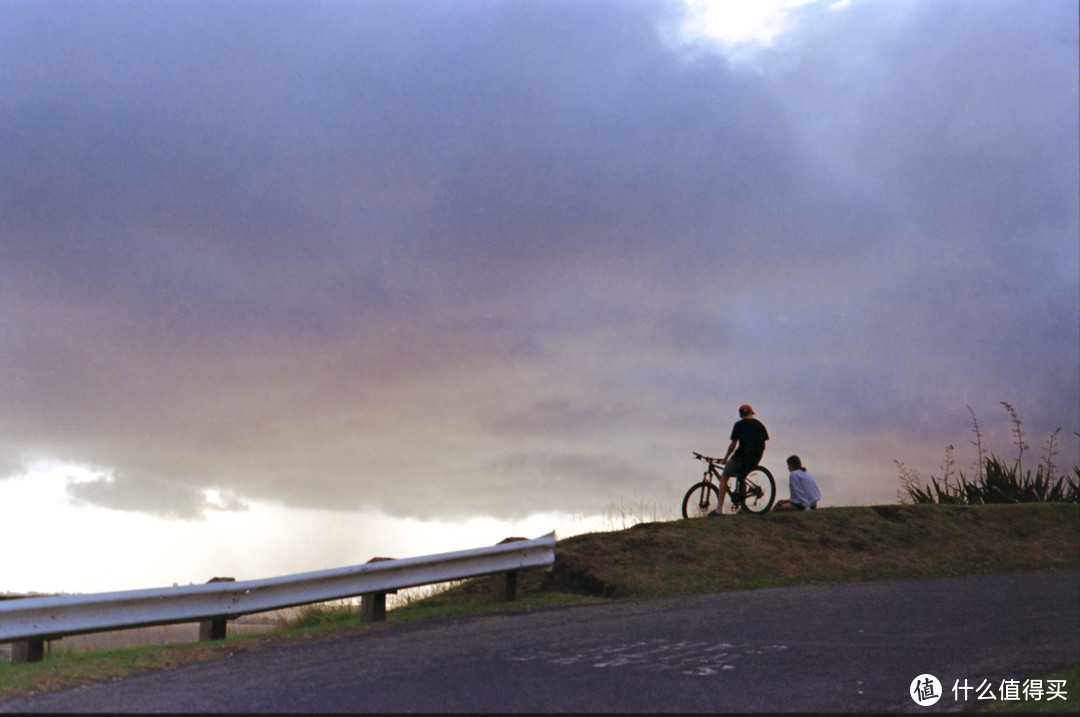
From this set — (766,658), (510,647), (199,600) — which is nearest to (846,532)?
(766,658)

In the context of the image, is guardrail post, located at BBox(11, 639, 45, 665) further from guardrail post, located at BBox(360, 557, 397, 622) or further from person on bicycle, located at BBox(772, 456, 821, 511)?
person on bicycle, located at BBox(772, 456, 821, 511)

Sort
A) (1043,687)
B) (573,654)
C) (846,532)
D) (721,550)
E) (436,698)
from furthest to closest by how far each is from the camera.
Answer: (846,532) → (721,550) → (573,654) → (1043,687) → (436,698)

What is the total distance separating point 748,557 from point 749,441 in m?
3.48

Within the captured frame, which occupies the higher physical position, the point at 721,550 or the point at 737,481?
the point at 737,481

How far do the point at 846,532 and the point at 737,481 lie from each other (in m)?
2.22

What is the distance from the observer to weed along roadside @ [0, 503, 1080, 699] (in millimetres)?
10477

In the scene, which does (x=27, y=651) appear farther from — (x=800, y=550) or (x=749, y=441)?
(x=749, y=441)

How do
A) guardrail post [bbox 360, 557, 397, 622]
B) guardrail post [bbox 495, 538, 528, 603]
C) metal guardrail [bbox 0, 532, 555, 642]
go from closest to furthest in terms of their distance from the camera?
1. metal guardrail [bbox 0, 532, 555, 642]
2. guardrail post [bbox 360, 557, 397, 622]
3. guardrail post [bbox 495, 538, 528, 603]

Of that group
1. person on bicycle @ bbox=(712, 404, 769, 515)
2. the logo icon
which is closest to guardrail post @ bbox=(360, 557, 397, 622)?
the logo icon

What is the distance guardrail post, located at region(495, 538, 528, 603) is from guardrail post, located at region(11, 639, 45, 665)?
→ 4.94m

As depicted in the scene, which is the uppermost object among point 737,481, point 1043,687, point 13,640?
point 737,481

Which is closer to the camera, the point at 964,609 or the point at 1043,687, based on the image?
the point at 1043,687

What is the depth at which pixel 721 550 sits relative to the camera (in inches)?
527

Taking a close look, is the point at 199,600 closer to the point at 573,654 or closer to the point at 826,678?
the point at 573,654
